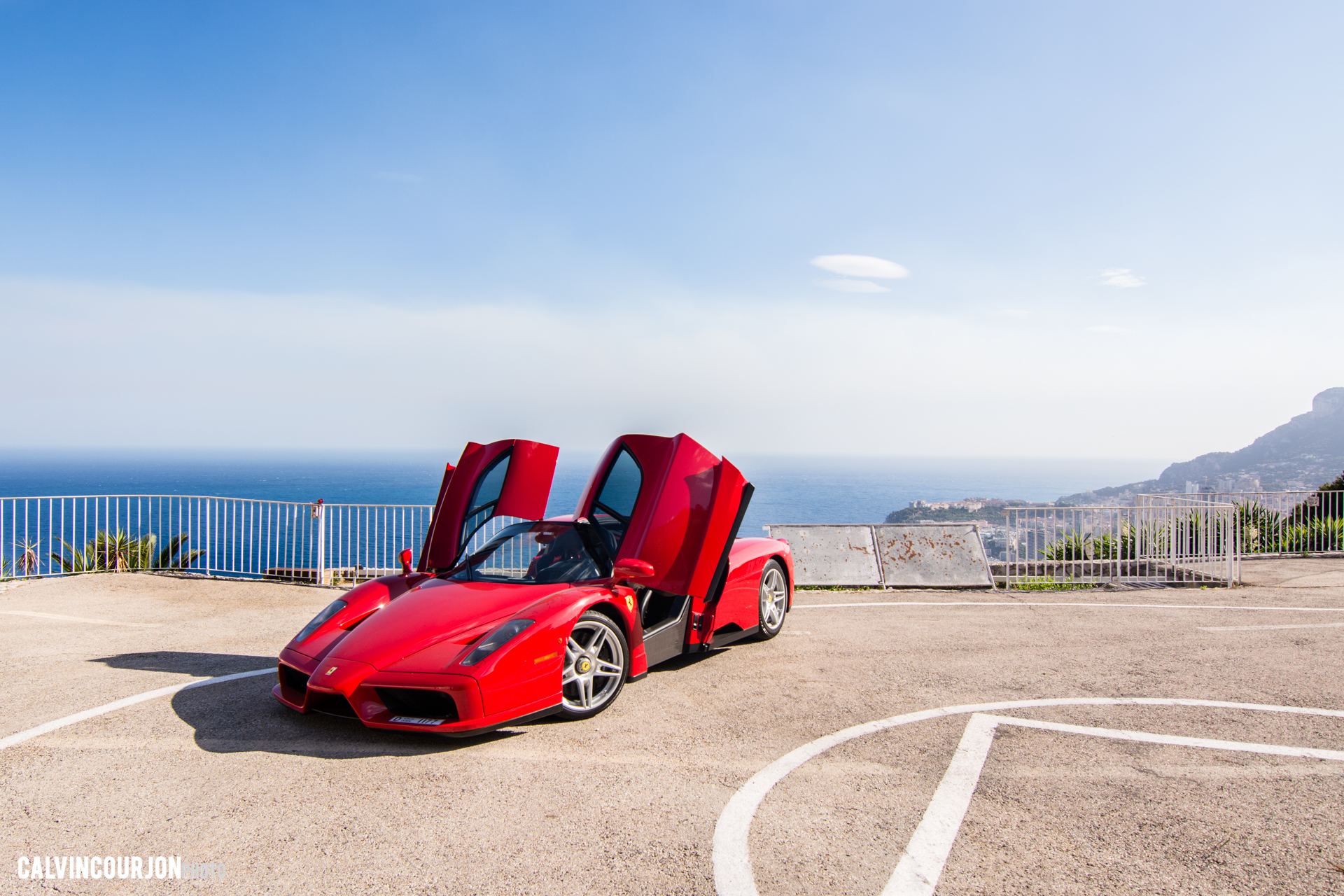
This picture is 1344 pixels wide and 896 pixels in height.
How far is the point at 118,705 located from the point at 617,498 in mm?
3683

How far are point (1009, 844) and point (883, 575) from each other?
7.87 metres

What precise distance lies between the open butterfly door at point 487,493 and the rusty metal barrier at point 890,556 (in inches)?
212

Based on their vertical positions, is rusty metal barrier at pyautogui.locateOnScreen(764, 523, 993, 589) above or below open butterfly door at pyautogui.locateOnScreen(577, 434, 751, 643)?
below

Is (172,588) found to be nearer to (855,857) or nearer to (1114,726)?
(855,857)

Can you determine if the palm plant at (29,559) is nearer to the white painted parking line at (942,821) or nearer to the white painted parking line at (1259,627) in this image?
the white painted parking line at (942,821)

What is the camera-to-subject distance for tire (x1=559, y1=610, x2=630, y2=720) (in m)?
4.60

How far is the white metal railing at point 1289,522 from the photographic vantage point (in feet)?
46.6

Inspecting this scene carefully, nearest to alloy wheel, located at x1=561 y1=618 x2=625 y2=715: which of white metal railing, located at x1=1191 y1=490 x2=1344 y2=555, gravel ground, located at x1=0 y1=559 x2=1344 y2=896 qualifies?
gravel ground, located at x1=0 y1=559 x2=1344 y2=896

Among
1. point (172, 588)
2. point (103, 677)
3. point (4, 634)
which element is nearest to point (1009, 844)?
point (103, 677)

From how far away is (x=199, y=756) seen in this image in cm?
397

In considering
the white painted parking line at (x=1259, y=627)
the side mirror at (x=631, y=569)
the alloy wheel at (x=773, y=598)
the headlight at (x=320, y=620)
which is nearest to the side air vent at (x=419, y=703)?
the headlight at (x=320, y=620)

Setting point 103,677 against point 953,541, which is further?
point 953,541

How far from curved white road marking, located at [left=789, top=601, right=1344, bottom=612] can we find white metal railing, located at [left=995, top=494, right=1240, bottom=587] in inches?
62.9

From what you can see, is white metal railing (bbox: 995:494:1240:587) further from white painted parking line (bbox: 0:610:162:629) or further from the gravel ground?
white painted parking line (bbox: 0:610:162:629)
